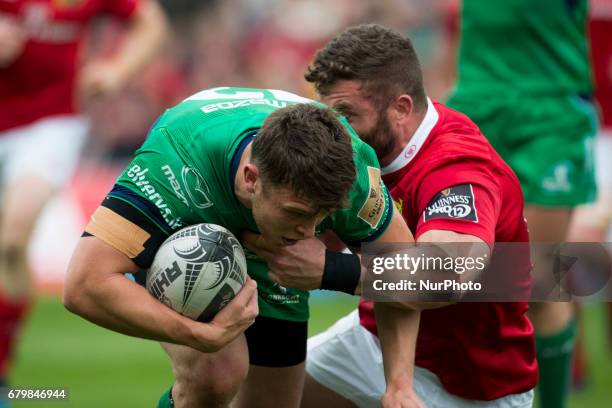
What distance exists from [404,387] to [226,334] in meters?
0.69

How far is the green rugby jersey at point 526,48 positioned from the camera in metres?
6.76

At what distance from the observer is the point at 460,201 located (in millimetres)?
4410

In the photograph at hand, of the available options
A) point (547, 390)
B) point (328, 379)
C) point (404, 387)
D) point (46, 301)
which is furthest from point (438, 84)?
point (404, 387)

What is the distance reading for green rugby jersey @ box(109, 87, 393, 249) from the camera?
423cm

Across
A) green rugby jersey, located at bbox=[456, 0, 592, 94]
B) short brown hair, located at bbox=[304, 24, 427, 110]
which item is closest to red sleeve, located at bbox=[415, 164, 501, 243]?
short brown hair, located at bbox=[304, 24, 427, 110]

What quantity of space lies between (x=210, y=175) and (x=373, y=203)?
58 cm

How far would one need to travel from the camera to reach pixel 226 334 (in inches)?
167

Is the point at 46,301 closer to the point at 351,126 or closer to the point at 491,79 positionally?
the point at 491,79

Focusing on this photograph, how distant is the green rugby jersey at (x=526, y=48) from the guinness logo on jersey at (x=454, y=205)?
2.40 meters

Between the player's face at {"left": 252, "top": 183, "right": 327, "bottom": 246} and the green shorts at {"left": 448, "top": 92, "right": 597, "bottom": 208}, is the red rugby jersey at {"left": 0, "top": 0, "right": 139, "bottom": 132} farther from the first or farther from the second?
the player's face at {"left": 252, "top": 183, "right": 327, "bottom": 246}

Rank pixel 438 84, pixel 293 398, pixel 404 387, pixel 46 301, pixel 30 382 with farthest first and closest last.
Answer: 1. pixel 438 84
2. pixel 46 301
3. pixel 30 382
4. pixel 293 398
5. pixel 404 387

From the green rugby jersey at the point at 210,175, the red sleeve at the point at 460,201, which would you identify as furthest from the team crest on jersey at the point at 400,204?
the green rugby jersey at the point at 210,175

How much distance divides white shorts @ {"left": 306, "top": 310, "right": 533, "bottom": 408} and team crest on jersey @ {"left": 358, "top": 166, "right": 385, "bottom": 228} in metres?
1.03

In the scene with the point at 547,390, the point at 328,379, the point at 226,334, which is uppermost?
the point at 226,334
